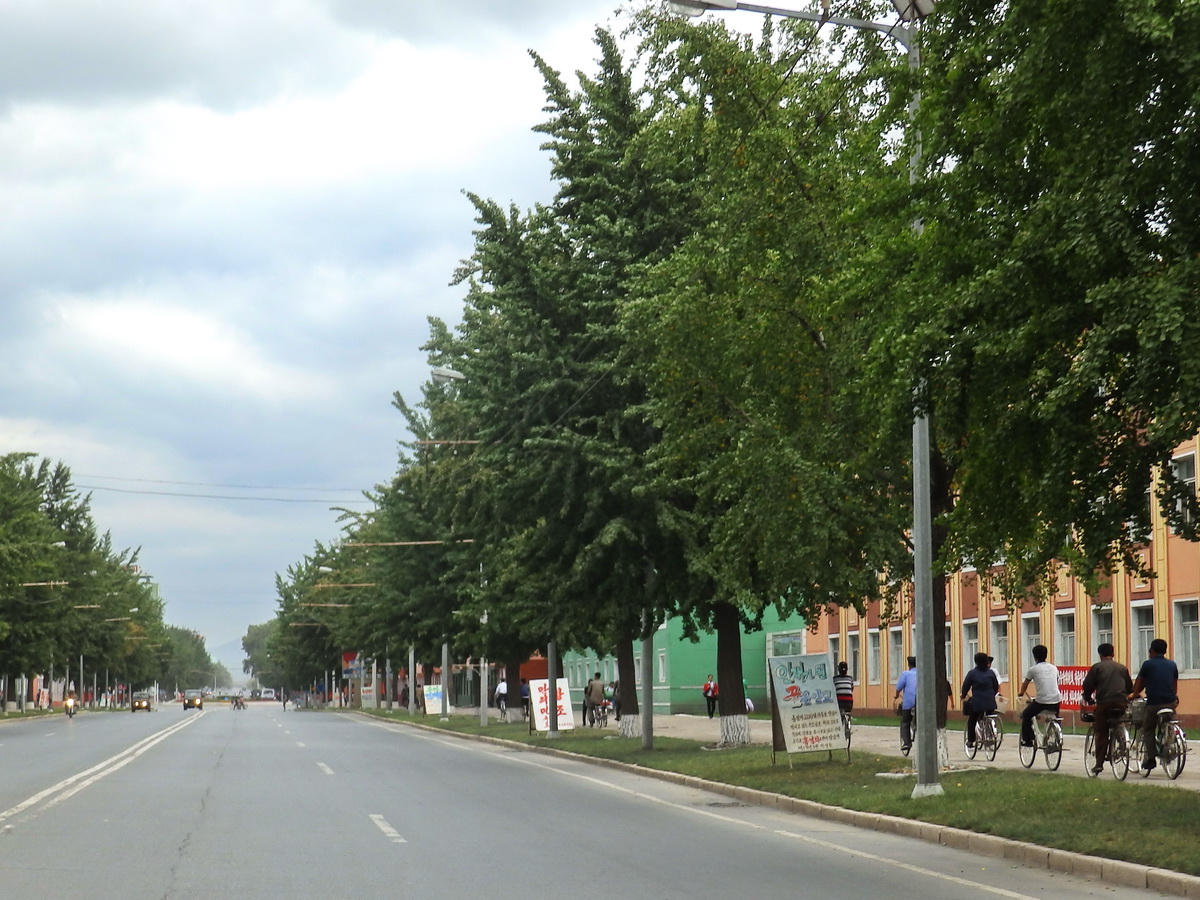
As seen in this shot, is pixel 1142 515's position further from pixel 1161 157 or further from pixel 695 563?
pixel 695 563

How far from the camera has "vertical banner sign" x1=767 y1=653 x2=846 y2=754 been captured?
74.4 ft

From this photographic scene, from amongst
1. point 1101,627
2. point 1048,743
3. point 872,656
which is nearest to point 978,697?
point 1048,743

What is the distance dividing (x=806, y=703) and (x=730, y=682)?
742 centimetres

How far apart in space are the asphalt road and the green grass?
615 millimetres

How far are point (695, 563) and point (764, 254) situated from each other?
6.44 meters

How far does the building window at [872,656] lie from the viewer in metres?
54.1

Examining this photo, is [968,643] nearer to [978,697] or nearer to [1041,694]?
[978,697]

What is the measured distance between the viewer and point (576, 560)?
29.7 meters

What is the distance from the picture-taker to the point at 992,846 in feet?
45.1

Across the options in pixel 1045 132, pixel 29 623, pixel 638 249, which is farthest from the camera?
pixel 29 623

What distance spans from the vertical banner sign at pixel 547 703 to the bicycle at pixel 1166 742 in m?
21.8

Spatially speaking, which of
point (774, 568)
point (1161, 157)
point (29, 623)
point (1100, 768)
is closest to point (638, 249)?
point (774, 568)

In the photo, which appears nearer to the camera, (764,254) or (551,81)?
(764,254)

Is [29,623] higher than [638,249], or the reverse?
[638,249]
